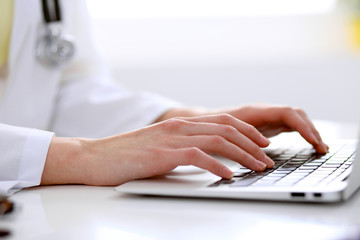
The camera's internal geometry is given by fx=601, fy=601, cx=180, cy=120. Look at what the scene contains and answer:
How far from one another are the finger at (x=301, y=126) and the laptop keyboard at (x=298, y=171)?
0.02m

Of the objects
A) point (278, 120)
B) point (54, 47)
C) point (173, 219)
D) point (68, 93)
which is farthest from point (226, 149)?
point (68, 93)

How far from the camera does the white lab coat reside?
3.79 ft

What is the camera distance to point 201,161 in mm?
716

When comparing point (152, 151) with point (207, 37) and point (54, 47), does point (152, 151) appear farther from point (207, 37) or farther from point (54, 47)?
point (207, 37)

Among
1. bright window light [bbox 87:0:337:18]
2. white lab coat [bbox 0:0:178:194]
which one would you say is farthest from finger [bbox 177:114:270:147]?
bright window light [bbox 87:0:337:18]

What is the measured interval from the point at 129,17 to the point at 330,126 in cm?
141

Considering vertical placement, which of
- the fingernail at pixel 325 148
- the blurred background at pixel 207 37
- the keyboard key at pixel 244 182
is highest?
the blurred background at pixel 207 37

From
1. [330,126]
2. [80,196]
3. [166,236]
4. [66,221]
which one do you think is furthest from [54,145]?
[330,126]

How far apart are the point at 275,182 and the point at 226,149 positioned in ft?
0.33

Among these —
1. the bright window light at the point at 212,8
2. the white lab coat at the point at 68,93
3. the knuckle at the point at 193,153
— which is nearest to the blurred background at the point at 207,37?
the bright window light at the point at 212,8

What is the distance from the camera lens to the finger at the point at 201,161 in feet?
2.32

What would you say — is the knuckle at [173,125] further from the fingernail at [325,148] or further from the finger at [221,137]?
the fingernail at [325,148]

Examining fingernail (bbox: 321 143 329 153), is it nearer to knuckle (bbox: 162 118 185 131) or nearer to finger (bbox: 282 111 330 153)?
finger (bbox: 282 111 330 153)

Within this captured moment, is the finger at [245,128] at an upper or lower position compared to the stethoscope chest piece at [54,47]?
lower
